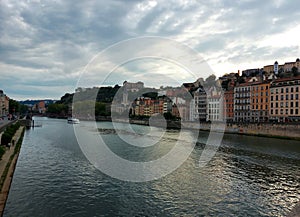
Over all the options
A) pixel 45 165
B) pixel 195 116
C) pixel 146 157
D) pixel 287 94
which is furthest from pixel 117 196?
pixel 195 116

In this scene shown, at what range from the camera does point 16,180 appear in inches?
619

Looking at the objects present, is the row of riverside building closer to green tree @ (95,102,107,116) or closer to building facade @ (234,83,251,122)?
building facade @ (234,83,251,122)

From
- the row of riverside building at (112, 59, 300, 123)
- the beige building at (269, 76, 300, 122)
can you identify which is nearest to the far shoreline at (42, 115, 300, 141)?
the row of riverside building at (112, 59, 300, 123)

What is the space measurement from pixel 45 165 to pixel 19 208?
29.8 feet

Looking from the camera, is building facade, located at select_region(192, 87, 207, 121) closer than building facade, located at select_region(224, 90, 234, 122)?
No

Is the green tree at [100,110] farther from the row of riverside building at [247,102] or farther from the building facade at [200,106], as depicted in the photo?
the building facade at [200,106]

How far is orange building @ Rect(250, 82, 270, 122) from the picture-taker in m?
57.4

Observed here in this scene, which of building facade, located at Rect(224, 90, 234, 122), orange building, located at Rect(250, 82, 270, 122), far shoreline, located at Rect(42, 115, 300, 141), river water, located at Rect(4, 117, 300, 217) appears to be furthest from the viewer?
building facade, located at Rect(224, 90, 234, 122)

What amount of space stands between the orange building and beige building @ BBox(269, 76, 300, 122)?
1.43 meters

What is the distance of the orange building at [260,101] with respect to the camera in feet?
188

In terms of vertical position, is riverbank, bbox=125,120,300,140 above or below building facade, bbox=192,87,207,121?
below

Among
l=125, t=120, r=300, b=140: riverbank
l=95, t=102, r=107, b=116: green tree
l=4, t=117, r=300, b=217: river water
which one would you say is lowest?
l=4, t=117, r=300, b=217: river water

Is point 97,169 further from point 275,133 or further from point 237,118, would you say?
point 237,118

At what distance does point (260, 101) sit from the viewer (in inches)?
2312
